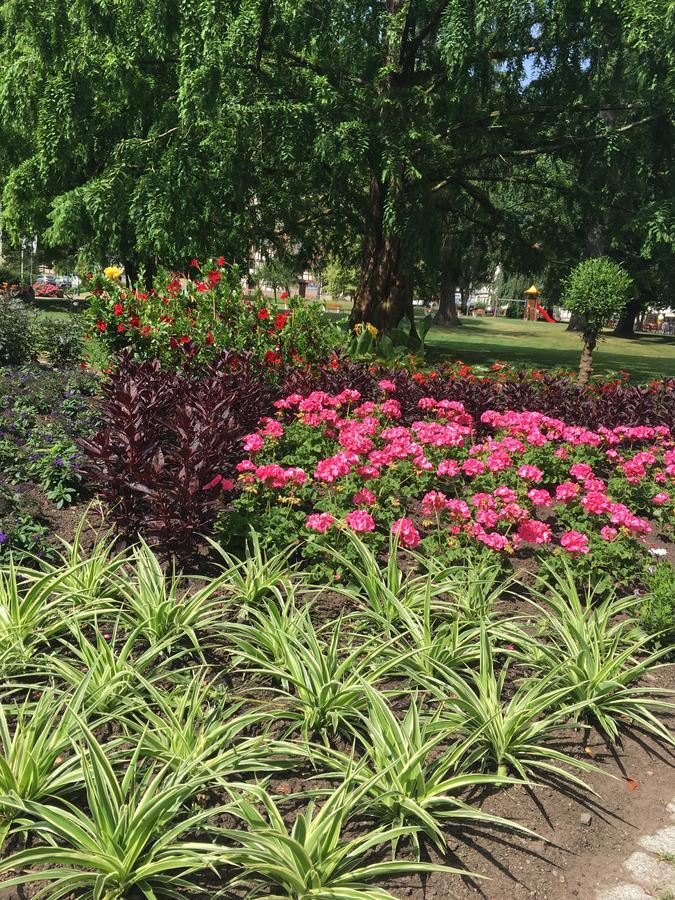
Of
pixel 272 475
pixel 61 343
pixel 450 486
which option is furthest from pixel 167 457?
pixel 61 343

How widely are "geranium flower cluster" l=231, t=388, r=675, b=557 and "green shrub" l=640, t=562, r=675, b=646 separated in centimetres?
42

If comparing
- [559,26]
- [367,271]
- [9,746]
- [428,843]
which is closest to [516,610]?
[428,843]

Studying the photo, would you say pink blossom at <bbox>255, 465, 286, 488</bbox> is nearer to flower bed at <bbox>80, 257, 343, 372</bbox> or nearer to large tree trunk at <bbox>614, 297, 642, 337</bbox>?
flower bed at <bbox>80, 257, 343, 372</bbox>

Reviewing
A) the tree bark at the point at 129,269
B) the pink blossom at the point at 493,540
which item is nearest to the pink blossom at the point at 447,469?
the pink blossom at the point at 493,540

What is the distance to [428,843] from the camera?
7.63ft

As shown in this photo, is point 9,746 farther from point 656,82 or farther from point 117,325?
point 656,82

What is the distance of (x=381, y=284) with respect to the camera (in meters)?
15.2

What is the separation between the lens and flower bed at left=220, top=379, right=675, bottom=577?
412 cm

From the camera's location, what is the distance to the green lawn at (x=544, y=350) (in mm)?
18938

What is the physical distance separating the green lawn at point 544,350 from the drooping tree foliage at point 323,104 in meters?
4.29

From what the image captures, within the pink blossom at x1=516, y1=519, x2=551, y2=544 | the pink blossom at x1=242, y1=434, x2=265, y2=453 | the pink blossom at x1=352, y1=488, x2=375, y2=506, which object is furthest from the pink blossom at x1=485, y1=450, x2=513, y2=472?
the pink blossom at x1=242, y1=434, x2=265, y2=453

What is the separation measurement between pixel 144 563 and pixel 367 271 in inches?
500

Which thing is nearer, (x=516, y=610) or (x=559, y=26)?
(x=516, y=610)

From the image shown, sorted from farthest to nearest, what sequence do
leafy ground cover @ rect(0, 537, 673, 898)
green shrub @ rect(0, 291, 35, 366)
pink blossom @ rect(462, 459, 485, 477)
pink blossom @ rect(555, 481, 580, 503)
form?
1. green shrub @ rect(0, 291, 35, 366)
2. pink blossom @ rect(462, 459, 485, 477)
3. pink blossom @ rect(555, 481, 580, 503)
4. leafy ground cover @ rect(0, 537, 673, 898)
